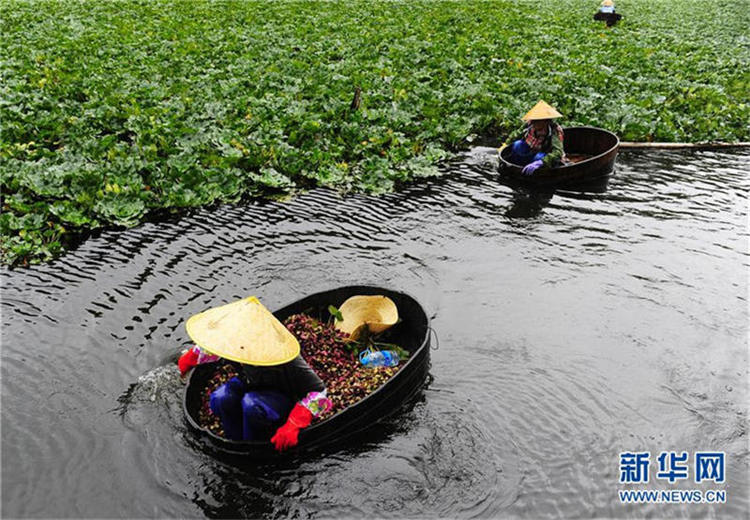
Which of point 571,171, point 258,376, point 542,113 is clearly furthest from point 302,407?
point 542,113

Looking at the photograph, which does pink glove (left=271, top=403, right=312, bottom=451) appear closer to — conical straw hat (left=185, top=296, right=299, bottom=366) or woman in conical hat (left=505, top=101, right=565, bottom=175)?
conical straw hat (left=185, top=296, right=299, bottom=366)

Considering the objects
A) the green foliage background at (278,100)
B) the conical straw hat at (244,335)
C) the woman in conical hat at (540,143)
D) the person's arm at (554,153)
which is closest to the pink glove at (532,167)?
the woman in conical hat at (540,143)

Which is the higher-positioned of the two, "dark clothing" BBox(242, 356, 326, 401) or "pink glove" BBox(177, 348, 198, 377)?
"dark clothing" BBox(242, 356, 326, 401)

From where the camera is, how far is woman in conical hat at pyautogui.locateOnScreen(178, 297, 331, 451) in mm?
4020

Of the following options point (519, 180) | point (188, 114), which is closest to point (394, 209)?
point (519, 180)

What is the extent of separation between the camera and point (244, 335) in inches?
159

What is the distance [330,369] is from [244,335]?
148cm

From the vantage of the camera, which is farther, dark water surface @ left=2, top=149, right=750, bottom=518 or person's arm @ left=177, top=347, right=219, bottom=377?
person's arm @ left=177, top=347, right=219, bottom=377

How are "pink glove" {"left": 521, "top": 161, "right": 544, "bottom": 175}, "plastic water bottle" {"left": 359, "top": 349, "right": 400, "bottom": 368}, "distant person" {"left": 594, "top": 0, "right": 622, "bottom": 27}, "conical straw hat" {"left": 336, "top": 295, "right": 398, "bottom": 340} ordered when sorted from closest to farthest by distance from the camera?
"plastic water bottle" {"left": 359, "top": 349, "right": 400, "bottom": 368}, "conical straw hat" {"left": 336, "top": 295, "right": 398, "bottom": 340}, "pink glove" {"left": 521, "top": 161, "right": 544, "bottom": 175}, "distant person" {"left": 594, "top": 0, "right": 622, "bottom": 27}

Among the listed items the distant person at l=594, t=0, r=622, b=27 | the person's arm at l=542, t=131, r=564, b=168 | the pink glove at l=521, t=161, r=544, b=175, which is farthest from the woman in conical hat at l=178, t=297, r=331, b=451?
the distant person at l=594, t=0, r=622, b=27

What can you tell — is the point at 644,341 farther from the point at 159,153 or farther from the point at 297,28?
the point at 297,28

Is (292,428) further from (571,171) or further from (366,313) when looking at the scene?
(571,171)

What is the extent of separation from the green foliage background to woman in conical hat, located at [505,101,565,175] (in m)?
1.47

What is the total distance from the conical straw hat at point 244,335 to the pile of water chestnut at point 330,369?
0.74 m
